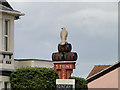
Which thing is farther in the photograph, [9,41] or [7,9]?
[9,41]

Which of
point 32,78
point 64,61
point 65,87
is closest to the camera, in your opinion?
point 65,87

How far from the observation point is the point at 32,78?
28422mm

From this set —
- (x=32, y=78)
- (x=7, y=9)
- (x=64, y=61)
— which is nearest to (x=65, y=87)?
(x=64, y=61)

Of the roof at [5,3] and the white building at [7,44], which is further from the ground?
the roof at [5,3]

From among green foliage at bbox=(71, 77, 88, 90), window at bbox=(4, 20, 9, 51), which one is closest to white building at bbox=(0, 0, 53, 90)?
window at bbox=(4, 20, 9, 51)

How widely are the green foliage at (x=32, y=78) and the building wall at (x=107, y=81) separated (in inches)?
420

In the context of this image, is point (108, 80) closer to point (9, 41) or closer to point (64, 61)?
point (9, 41)

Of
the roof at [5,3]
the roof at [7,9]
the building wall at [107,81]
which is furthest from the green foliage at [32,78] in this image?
the building wall at [107,81]

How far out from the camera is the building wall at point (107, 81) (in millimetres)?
38581

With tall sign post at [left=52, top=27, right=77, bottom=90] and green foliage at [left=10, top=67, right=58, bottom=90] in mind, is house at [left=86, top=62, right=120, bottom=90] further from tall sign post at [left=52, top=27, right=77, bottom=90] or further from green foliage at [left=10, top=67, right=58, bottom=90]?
tall sign post at [left=52, top=27, right=77, bottom=90]

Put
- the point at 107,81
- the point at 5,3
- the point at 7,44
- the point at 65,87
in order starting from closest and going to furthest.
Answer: the point at 65,87 → the point at 7,44 → the point at 5,3 → the point at 107,81

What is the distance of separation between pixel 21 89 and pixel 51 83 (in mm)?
1626

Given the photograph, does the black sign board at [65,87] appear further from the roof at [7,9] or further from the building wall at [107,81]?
the building wall at [107,81]

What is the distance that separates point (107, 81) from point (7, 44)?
12109 mm
